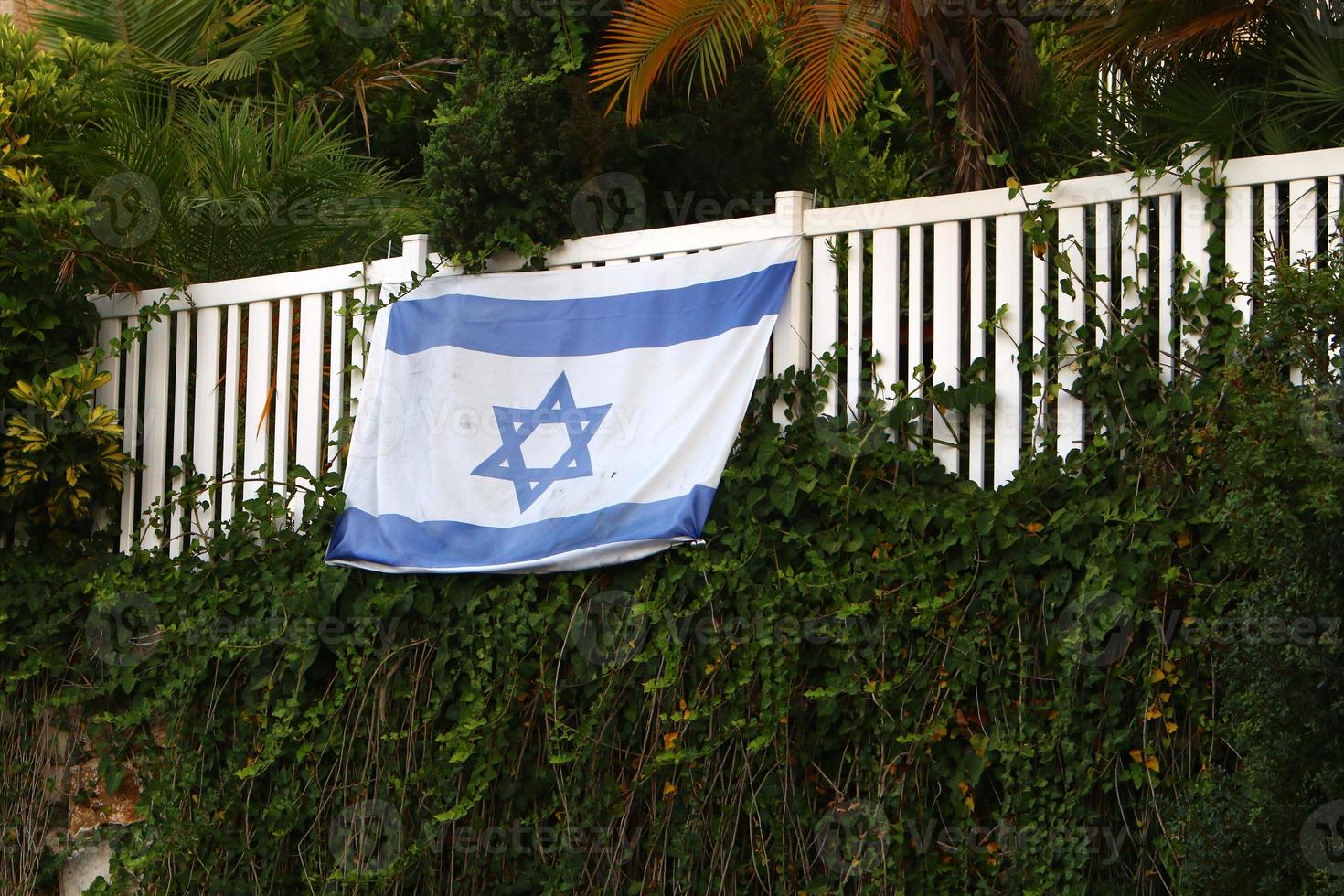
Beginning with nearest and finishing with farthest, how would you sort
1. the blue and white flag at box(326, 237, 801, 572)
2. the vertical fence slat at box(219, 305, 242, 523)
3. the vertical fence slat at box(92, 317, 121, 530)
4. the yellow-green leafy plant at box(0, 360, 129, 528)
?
the blue and white flag at box(326, 237, 801, 572) → the yellow-green leafy plant at box(0, 360, 129, 528) → the vertical fence slat at box(219, 305, 242, 523) → the vertical fence slat at box(92, 317, 121, 530)

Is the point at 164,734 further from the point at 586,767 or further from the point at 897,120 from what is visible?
the point at 897,120

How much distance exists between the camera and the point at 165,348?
6.57 m

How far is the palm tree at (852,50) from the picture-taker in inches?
204

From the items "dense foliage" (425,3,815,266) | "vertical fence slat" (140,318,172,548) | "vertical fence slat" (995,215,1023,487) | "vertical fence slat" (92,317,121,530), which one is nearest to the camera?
"vertical fence slat" (995,215,1023,487)

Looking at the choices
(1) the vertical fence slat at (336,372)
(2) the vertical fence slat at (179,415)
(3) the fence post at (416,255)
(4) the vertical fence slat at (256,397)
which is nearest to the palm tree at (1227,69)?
(3) the fence post at (416,255)

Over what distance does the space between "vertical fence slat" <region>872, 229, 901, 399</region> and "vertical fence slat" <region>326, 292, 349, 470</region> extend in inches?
89.4

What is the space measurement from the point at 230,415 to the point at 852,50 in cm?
307

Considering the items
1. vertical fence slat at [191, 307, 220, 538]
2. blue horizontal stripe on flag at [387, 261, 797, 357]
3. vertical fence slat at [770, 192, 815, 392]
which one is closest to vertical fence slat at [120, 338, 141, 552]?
vertical fence slat at [191, 307, 220, 538]

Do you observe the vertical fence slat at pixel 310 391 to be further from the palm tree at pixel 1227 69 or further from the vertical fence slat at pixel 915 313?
the palm tree at pixel 1227 69

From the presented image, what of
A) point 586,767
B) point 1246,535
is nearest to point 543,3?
point 586,767

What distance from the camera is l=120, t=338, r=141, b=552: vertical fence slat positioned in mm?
6512

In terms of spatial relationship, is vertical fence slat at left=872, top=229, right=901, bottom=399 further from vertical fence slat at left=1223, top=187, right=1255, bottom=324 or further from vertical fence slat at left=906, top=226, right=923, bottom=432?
vertical fence slat at left=1223, top=187, right=1255, bottom=324

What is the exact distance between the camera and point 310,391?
6086 mm

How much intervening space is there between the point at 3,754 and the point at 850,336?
161 inches
